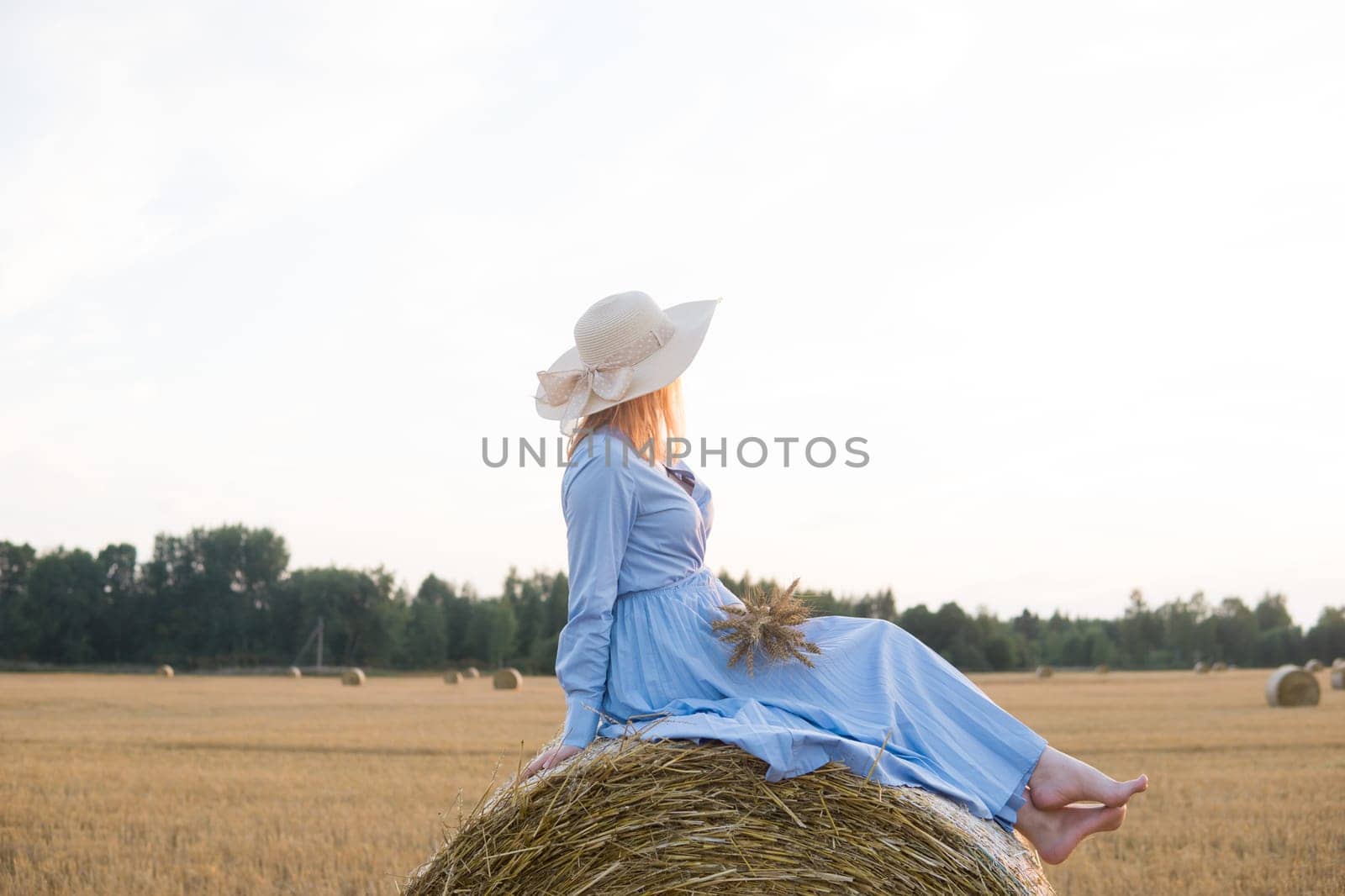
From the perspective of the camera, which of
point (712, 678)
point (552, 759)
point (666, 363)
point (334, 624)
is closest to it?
point (552, 759)

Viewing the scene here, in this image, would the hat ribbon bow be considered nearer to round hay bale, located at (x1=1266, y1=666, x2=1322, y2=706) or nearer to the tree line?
round hay bale, located at (x1=1266, y1=666, x2=1322, y2=706)

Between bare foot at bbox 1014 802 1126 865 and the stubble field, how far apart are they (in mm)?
1450

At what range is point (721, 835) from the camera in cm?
298

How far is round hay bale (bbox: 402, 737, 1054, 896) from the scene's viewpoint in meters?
2.97

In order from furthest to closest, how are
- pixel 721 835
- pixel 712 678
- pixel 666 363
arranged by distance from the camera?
pixel 666 363
pixel 712 678
pixel 721 835

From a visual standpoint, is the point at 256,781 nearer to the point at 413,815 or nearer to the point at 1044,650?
the point at 413,815

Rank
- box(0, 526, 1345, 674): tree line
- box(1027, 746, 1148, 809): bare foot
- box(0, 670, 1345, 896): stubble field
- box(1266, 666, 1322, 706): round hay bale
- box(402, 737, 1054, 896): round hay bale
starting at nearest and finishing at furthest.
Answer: box(402, 737, 1054, 896): round hay bale
box(1027, 746, 1148, 809): bare foot
box(0, 670, 1345, 896): stubble field
box(1266, 666, 1322, 706): round hay bale
box(0, 526, 1345, 674): tree line

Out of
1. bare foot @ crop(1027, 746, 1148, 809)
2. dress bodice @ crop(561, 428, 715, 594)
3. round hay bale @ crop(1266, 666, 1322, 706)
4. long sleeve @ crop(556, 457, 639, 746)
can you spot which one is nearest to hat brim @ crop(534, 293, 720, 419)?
dress bodice @ crop(561, 428, 715, 594)

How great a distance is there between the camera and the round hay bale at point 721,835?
2.97m

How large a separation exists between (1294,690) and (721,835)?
21.5 m

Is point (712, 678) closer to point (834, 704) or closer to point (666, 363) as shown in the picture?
point (834, 704)

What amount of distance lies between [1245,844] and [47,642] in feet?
179

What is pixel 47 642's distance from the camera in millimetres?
51406

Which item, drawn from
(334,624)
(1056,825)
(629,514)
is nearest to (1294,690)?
(1056,825)
